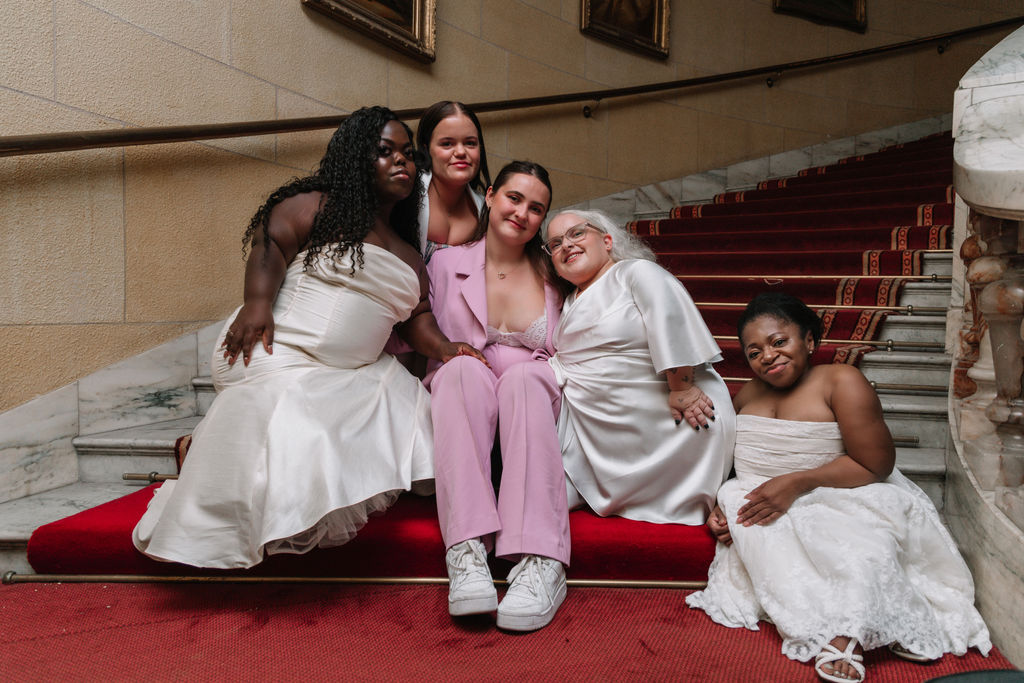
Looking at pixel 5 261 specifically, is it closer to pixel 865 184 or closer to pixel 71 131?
pixel 71 131

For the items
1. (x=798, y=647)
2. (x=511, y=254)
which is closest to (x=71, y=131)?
(x=511, y=254)

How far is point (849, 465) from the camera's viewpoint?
1.77m

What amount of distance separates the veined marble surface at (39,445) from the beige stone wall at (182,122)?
0.07 metres

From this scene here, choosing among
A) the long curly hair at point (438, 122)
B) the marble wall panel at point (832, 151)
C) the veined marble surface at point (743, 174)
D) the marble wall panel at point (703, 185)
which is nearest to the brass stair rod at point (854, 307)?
the long curly hair at point (438, 122)

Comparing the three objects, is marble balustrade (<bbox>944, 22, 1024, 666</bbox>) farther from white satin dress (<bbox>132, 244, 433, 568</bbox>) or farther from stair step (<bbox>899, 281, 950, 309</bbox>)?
stair step (<bbox>899, 281, 950, 309</bbox>)

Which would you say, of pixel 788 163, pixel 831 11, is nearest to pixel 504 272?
pixel 788 163

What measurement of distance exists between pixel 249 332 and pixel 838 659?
1.52m

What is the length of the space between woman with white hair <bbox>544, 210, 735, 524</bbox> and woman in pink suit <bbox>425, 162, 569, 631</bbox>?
0.12 m

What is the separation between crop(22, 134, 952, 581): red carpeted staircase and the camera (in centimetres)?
193

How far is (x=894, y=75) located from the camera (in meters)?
6.98

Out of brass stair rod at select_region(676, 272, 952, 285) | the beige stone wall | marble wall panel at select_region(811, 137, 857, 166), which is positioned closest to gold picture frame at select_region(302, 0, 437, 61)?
→ the beige stone wall

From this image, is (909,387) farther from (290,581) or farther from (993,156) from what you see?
(290,581)

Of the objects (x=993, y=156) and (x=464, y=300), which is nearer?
(x=993, y=156)

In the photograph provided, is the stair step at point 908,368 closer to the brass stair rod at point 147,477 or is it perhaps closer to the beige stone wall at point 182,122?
the brass stair rod at point 147,477
